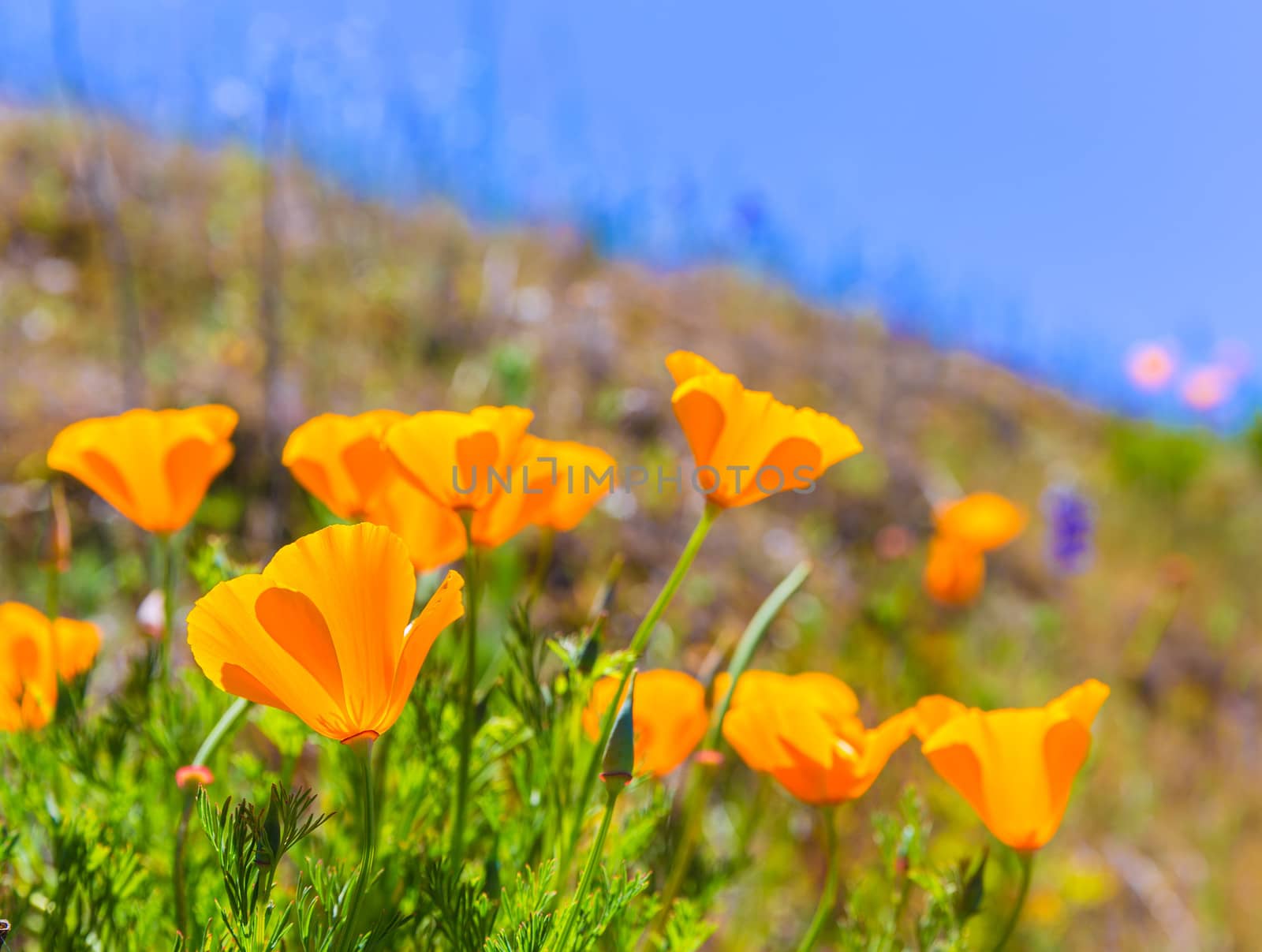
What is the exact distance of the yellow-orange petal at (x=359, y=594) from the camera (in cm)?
50

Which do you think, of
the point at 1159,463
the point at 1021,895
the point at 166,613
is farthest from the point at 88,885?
the point at 1159,463

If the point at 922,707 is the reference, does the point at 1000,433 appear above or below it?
below

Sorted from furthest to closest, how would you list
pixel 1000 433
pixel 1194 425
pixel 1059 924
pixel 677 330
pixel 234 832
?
pixel 1194 425
pixel 1000 433
pixel 677 330
pixel 1059 924
pixel 234 832

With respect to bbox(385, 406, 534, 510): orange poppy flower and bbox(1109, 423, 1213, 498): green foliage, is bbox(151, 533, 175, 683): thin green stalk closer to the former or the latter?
bbox(385, 406, 534, 510): orange poppy flower

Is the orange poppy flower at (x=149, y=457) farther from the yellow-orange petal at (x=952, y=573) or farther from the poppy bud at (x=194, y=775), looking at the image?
the yellow-orange petal at (x=952, y=573)

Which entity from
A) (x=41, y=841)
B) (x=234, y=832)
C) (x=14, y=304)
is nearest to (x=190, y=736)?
(x=41, y=841)

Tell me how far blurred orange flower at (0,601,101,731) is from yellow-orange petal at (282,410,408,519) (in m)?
0.26

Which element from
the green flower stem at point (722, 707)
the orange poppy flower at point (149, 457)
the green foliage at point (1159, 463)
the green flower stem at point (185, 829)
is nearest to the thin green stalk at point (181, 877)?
the green flower stem at point (185, 829)

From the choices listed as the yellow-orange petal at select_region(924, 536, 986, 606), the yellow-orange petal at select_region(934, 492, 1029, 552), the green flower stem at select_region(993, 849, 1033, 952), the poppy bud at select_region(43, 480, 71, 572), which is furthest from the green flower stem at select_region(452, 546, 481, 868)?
the yellow-orange petal at select_region(924, 536, 986, 606)

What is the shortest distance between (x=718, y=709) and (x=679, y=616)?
6.00 feet

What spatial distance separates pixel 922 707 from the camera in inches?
26.6

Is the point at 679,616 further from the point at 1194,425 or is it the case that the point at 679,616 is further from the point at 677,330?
the point at 1194,425

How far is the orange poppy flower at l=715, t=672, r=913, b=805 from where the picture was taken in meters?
0.68

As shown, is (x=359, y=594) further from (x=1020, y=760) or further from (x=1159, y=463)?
(x=1159, y=463)
